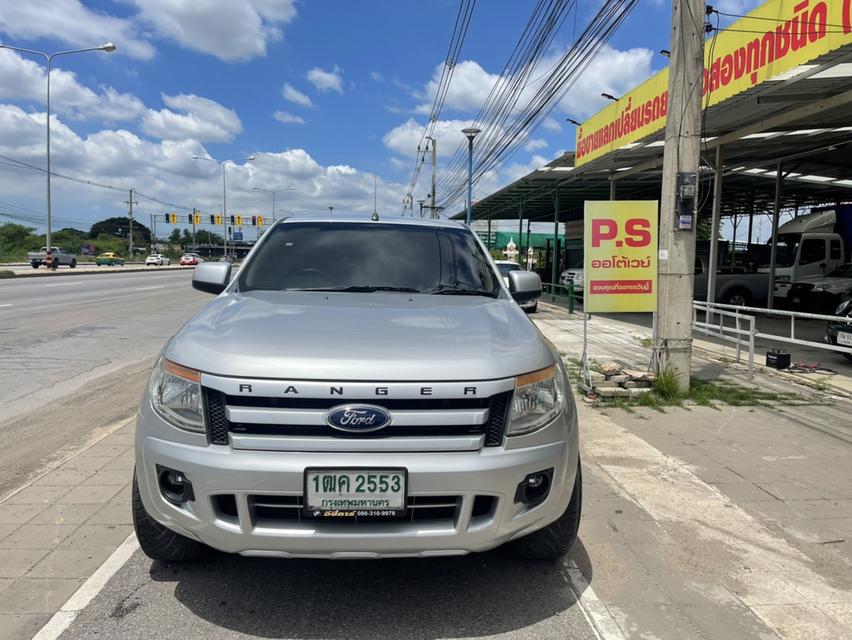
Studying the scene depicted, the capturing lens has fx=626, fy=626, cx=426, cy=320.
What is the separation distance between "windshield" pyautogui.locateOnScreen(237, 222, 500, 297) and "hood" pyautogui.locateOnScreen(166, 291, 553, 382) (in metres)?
0.45

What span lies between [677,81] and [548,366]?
5570 millimetres

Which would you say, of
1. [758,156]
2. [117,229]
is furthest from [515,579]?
[117,229]

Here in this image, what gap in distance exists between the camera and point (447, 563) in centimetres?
325

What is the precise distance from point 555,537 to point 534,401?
79cm

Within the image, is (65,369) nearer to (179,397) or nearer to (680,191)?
(179,397)

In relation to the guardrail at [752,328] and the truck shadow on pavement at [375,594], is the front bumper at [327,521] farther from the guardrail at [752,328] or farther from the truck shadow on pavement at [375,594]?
the guardrail at [752,328]

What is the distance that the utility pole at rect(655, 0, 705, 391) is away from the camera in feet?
22.6

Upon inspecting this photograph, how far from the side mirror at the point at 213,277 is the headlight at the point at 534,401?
2251mm

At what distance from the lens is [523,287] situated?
4.21 metres

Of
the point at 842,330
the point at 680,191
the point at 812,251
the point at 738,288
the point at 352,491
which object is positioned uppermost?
the point at 680,191

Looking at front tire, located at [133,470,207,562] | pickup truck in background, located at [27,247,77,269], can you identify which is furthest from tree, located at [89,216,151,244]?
front tire, located at [133,470,207,562]

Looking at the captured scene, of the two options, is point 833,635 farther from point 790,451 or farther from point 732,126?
point 732,126

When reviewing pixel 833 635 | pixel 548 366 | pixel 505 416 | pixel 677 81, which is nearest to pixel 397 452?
pixel 505 416

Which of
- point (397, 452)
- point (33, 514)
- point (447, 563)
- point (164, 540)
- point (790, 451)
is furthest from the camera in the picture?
point (790, 451)
